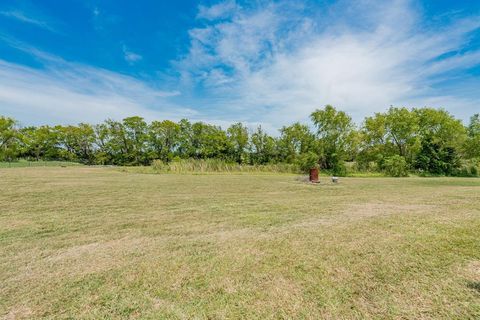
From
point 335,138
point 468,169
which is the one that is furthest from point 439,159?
point 335,138

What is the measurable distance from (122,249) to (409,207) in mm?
6693

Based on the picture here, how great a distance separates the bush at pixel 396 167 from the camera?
2042 centimetres

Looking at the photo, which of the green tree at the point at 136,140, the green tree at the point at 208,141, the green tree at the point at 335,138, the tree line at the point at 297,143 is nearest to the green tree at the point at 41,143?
the tree line at the point at 297,143

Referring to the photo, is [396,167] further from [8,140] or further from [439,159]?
[8,140]

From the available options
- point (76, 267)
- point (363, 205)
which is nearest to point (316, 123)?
point (363, 205)

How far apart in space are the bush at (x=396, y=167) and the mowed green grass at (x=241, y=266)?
1821 cm

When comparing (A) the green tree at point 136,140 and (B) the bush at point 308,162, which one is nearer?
(B) the bush at point 308,162

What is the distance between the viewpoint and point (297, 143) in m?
28.5

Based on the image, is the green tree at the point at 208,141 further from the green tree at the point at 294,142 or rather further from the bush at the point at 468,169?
the bush at the point at 468,169

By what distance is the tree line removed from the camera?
73.6 feet

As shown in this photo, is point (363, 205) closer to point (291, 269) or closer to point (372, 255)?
point (372, 255)

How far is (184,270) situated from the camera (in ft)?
8.48

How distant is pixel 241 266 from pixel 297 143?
89.0 ft

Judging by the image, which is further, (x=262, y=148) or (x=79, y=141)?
(x=79, y=141)
